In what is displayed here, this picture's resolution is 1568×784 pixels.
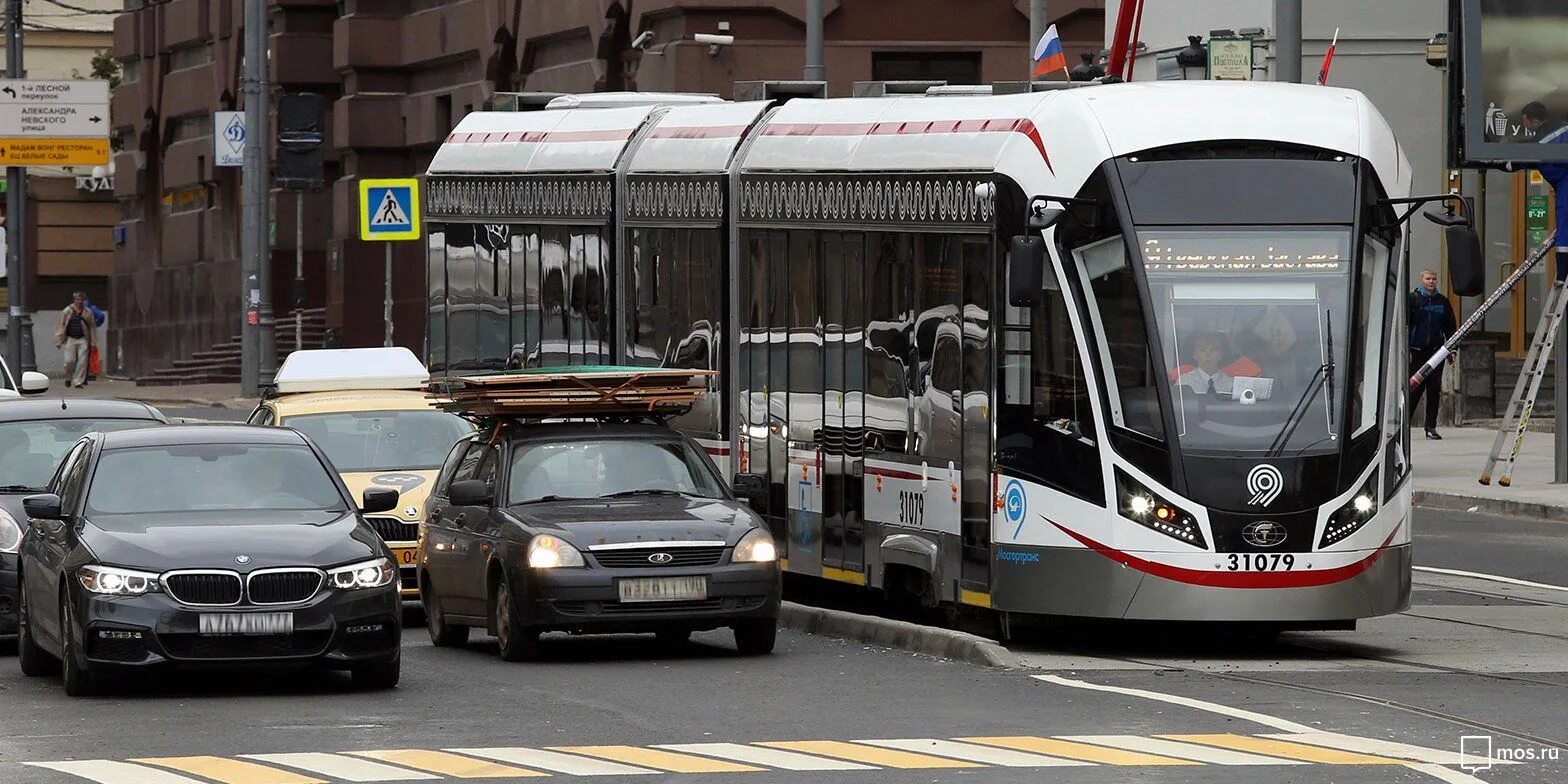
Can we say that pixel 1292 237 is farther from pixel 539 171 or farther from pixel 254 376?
pixel 254 376

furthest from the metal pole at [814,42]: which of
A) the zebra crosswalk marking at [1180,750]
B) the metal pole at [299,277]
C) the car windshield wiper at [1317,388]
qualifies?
the zebra crosswalk marking at [1180,750]

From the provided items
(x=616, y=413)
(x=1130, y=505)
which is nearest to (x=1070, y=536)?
(x=1130, y=505)

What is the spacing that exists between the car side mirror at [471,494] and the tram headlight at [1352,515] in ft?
15.1

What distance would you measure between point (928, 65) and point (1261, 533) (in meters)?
28.9

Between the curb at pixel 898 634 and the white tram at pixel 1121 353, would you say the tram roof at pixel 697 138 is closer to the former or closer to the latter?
the white tram at pixel 1121 353

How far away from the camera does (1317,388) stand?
623 inches

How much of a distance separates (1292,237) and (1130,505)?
1.69m

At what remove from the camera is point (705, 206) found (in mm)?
20500

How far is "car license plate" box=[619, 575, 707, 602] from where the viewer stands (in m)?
16.0

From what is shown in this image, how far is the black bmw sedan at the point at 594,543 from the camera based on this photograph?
1608 centimetres

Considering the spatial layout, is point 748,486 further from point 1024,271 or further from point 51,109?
point 51,109

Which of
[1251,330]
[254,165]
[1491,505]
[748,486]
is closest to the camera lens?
[1251,330]

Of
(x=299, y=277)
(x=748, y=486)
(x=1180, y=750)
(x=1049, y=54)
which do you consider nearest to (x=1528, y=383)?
(x=1049, y=54)

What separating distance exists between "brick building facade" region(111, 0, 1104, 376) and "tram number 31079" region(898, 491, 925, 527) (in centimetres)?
2460
